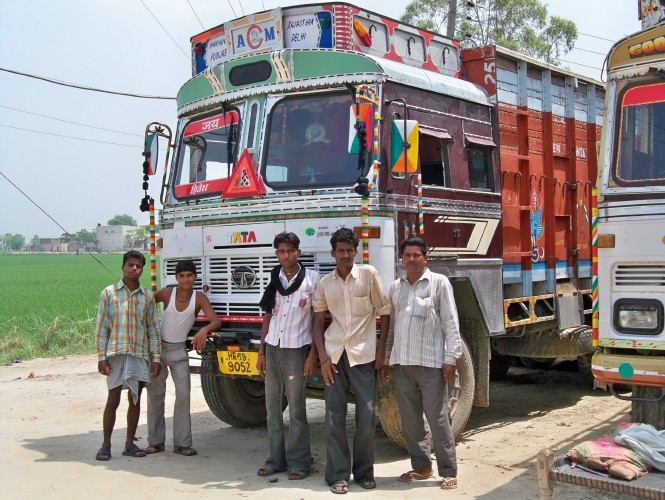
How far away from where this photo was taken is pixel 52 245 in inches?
5389

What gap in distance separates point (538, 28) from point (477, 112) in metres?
20.3

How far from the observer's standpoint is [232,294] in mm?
6996

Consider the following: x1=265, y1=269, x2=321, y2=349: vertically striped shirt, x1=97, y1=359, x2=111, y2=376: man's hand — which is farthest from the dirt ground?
x1=265, y1=269, x2=321, y2=349: vertically striped shirt

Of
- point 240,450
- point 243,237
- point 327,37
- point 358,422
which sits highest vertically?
point 327,37

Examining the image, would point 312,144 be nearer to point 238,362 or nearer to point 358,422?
point 238,362

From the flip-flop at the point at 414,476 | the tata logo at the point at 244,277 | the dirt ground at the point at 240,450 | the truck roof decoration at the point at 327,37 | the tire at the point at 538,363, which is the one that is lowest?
the dirt ground at the point at 240,450

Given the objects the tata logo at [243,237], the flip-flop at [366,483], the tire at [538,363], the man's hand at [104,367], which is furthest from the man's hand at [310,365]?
the tire at [538,363]

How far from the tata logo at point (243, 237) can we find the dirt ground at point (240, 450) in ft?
6.07

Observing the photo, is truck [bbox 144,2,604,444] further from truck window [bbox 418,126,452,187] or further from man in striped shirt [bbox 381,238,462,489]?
man in striped shirt [bbox 381,238,462,489]

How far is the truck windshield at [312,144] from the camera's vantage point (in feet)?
21.7

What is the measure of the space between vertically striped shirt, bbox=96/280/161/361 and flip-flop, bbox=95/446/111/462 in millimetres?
791

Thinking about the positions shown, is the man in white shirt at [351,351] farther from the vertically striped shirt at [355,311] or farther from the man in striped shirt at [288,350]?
the man in striped shirt at [288,350]

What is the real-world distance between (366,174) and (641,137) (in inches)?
80.5

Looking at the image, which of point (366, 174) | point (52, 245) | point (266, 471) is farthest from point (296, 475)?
point (52, 245)
